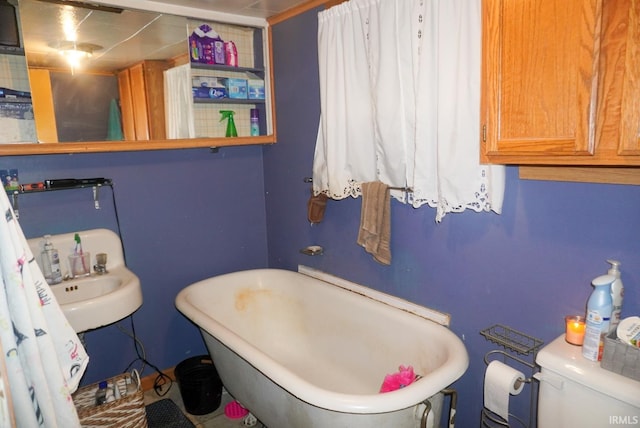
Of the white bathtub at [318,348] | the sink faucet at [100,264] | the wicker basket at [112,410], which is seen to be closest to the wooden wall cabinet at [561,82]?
the white bathtub at [318,348]

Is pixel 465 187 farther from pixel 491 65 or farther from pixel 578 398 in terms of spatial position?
pixel 578 398

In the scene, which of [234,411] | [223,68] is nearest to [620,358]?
[234,411]

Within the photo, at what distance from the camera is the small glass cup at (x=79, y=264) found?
2273 millimetres

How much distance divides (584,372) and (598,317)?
0.17m

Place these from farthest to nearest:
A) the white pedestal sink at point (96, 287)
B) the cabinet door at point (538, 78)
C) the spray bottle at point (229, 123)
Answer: the spray bottle at point (229, 123) → the white pedestal sink at point (96, 287) → the cabinet door at point (538, 78)

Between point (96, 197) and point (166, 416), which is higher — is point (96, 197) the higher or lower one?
the higher one

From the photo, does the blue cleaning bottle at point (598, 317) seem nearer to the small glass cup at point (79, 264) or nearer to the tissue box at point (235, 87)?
the tissue box at point (235, 87)

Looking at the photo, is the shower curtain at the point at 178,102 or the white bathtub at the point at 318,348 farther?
the shower curtain at the point at 178,102

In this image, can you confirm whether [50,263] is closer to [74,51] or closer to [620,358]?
[74,51]

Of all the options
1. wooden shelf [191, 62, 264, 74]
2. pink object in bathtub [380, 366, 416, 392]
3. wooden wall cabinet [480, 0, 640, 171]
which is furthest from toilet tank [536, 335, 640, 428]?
wooden shelf [191, 62, 264, 74]

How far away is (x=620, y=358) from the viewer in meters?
1.21

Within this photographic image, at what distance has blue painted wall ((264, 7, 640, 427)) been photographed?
143cm

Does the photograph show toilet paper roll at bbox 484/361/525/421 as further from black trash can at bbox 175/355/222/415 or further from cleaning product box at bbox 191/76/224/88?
cleaning product box at bbox 191/76/224/88

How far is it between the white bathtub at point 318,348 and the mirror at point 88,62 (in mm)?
990
